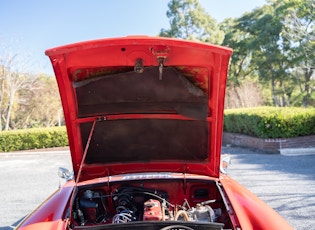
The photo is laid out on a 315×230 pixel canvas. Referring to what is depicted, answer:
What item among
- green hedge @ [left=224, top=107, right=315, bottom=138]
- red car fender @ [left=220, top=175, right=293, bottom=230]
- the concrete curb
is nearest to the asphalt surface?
the concrete curb

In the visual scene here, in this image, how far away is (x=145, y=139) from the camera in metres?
2.90

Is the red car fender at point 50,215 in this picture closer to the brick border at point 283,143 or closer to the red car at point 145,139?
the red car at point 145,139

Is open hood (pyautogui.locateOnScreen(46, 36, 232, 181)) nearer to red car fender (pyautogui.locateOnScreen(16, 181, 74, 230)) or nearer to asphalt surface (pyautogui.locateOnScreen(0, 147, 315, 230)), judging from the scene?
red car fender (pyautogui.locateOnScreen(16, 181, 74, 230))

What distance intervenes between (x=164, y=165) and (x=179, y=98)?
2.46 feet

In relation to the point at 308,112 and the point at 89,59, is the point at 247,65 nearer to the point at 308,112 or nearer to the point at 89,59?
the point at 308,112

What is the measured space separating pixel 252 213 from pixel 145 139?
3.66 feet

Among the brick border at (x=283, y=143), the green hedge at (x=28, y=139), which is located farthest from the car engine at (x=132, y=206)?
the green hedge at (x=28, y=139)

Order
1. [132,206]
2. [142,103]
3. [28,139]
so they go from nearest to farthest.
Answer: [142,103] < [132,206] < [28,139]

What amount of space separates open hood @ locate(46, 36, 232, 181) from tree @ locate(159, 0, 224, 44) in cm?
1981

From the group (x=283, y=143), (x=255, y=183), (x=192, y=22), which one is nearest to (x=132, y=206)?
(x=255, y=183)

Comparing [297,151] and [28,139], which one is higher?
[297,151]

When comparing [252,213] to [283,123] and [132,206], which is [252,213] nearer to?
[132,206]

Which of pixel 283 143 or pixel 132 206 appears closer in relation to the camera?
pixel 132 206

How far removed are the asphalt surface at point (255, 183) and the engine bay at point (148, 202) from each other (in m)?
1.10
